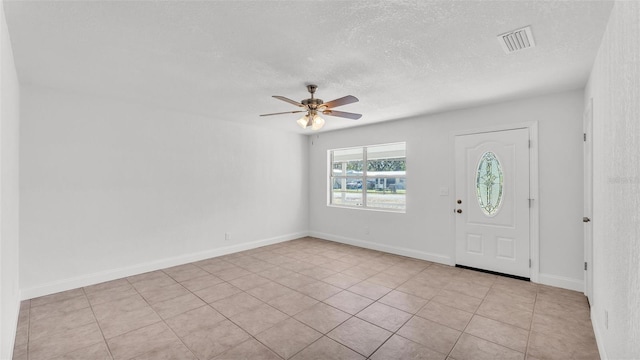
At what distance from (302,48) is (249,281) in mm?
2981

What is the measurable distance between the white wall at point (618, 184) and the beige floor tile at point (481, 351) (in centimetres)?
59

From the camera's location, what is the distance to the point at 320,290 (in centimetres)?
352

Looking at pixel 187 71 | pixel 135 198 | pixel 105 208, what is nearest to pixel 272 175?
pixel 135 198

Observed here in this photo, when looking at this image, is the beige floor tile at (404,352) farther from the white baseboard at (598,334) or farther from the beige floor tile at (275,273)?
the beige floor tile at (275,273)

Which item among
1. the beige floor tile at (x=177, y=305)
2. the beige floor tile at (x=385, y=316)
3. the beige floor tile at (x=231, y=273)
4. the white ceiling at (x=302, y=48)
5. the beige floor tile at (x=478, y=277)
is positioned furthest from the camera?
the beige floor tile at (x=231, y=273)

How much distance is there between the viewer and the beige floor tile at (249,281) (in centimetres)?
365

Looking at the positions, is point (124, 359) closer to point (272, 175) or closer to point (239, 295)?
point (239, 295)

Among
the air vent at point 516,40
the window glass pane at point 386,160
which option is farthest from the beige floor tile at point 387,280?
the air vent at point 516,40

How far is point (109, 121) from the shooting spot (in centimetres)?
391

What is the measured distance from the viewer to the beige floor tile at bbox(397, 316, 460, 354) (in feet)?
7.68

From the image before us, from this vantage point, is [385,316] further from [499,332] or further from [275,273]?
[275,273]

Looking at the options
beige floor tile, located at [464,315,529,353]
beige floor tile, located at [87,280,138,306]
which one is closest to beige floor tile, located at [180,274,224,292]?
beige floor tile, located at [87,280,138,306]

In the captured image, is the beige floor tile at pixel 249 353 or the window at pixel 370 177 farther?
the window at pixel 370 177

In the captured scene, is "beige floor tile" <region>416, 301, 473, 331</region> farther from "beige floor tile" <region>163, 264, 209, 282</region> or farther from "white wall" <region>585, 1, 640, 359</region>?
"beige floor tile" <region>163, 264, 209, 282</region>
